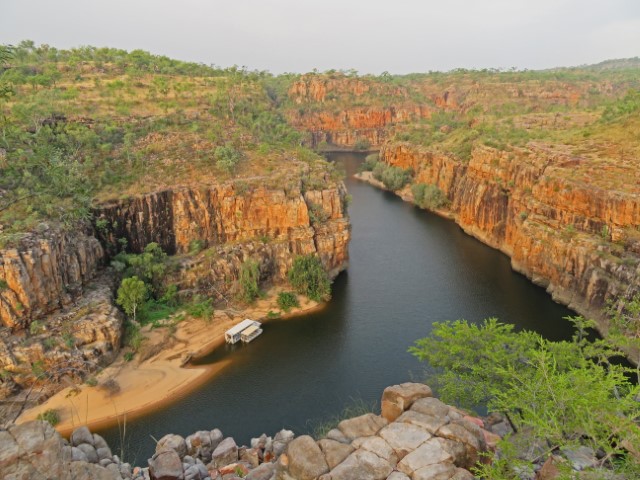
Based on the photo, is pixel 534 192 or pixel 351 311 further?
pixel 534 192

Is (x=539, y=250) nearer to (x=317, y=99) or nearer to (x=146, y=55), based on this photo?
(x=146, y=55)

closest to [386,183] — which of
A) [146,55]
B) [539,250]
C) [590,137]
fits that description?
[590,137]

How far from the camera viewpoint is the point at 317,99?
192875 mm

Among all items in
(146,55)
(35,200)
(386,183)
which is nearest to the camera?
(35,200)

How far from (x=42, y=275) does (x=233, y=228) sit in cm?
2408

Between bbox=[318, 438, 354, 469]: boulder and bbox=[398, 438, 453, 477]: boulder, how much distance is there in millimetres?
2278

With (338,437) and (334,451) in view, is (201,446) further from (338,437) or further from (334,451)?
(334,451)

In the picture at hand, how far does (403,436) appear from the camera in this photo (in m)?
18.9

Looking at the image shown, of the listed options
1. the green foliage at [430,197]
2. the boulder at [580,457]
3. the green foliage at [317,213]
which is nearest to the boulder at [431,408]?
the boulder at [580,457]

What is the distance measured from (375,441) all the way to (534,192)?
2383 inches

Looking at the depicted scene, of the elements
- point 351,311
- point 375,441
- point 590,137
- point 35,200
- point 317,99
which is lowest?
point 351,311

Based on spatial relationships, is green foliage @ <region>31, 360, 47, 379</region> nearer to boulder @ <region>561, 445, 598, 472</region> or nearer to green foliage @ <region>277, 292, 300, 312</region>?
green foliage @ <region>277, 292, 300, 312</region>

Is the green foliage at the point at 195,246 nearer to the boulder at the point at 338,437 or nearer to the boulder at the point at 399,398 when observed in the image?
the boulder at the point at 399,398

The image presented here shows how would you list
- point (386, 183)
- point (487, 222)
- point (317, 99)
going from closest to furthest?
point (487, 222) → point (386, 183) → point (317, 99)
